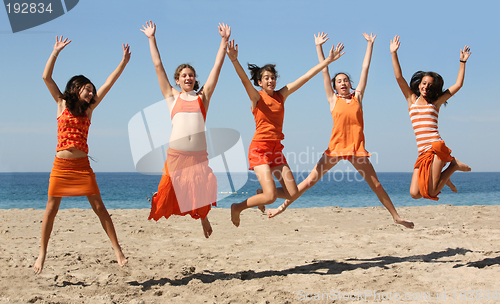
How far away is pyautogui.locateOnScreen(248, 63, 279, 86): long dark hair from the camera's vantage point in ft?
18.1

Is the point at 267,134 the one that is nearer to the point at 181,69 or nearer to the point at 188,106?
the point at 188,106

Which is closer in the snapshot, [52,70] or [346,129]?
[52,70]

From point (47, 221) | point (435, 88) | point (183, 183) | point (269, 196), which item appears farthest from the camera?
point (435, 88)

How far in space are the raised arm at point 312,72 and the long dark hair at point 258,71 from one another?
0.28 m

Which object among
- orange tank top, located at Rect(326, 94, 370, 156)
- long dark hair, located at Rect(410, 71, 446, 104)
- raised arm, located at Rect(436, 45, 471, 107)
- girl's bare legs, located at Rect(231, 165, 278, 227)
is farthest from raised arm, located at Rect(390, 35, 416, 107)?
girl's bare legs, located at Rect(231, 165, 278, 227)

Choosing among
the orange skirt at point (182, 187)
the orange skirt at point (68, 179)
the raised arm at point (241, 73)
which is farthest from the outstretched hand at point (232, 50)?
the orange skirt at point (68, 179)

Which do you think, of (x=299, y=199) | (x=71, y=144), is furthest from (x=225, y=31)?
(x=299, y=199)

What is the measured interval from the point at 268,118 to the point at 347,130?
1.26 metres

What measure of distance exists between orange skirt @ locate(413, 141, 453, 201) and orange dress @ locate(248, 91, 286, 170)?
6.69 feet

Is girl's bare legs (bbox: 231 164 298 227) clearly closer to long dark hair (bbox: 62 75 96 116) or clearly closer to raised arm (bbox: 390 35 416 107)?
raised arm (bbox: 390 35 416 107)

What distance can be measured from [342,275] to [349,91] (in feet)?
8.71

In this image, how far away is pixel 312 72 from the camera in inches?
209

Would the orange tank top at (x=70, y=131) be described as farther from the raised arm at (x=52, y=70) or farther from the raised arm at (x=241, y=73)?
the raised arm at (x=241, y=73)

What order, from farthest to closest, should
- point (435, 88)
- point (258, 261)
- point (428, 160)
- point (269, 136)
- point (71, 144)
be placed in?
point (258, 261), point (435, 88), point (428, 160), point (269, 136), point (71, 144)
